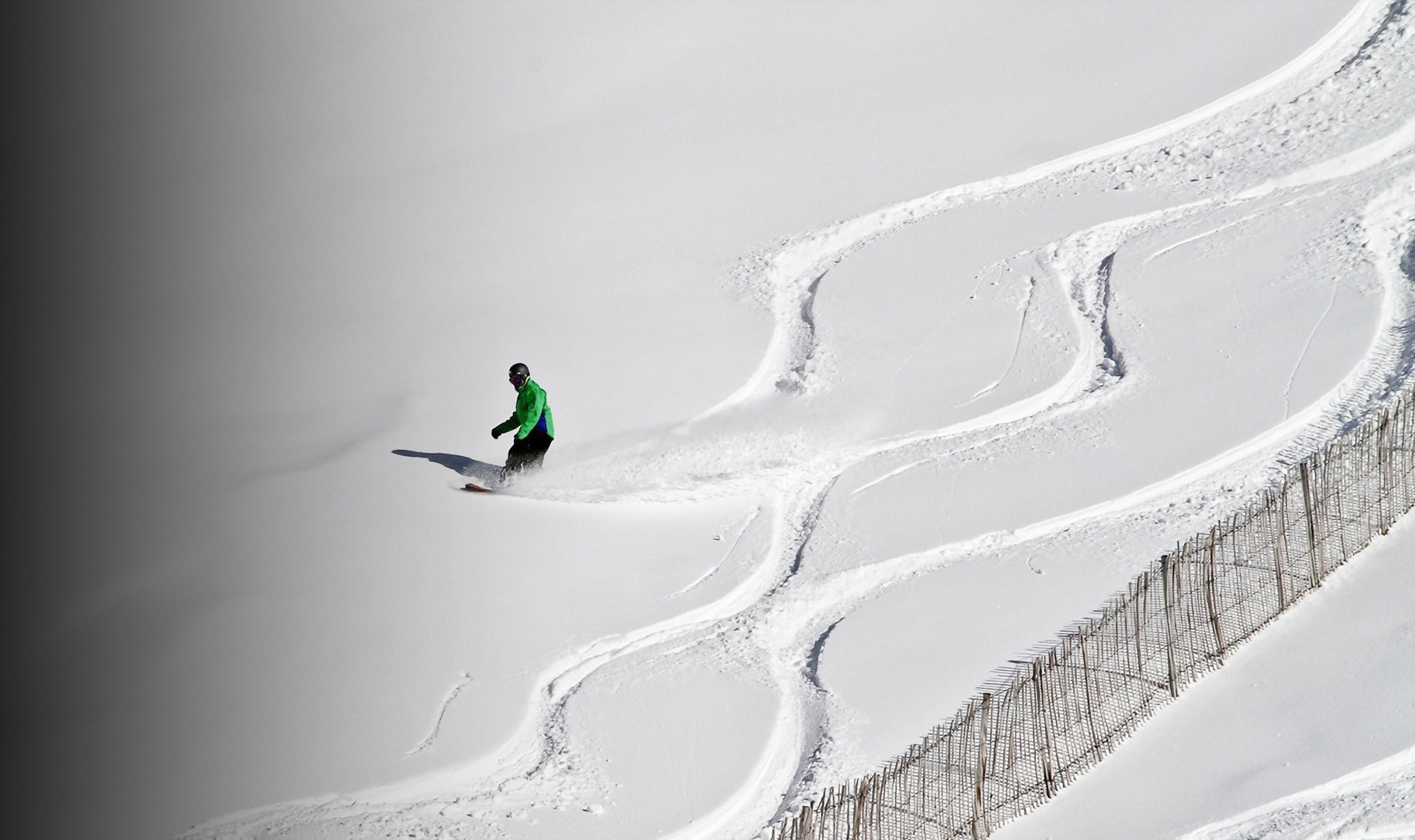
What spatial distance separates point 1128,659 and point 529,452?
4.78 m

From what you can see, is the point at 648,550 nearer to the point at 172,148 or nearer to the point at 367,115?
the point at 367,115

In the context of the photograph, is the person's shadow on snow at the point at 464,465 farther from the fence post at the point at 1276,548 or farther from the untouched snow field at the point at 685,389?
the fence post at the point at 1276,548

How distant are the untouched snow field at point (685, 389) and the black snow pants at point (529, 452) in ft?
0.71

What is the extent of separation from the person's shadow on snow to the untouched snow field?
43 millimetres

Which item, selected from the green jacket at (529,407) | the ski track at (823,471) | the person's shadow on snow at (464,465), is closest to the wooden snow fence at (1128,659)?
the ski track at (823,471)

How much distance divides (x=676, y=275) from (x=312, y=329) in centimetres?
355

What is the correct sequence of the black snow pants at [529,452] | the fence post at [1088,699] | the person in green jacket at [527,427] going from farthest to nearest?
the black snow pants at [529,452] → the person in green jacket at [527,427] → the fence post at [1088,699]

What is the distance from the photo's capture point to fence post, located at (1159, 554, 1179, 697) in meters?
7.98

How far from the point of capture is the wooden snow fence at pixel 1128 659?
7328 millimetres

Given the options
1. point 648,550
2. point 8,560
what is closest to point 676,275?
point 648,550

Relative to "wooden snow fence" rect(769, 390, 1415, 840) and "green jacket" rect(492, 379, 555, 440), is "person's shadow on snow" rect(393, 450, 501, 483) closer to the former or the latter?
"green jacket" rect(492, 379, 555, 440)

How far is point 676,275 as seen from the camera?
13812 millimetres

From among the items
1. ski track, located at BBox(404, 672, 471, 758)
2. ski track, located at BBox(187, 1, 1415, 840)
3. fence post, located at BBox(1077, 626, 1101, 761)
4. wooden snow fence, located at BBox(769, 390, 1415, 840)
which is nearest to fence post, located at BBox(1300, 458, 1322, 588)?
wooden snow fence, located at BBox(769, 390, 1415, 840)

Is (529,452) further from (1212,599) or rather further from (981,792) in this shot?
(1212,599)
